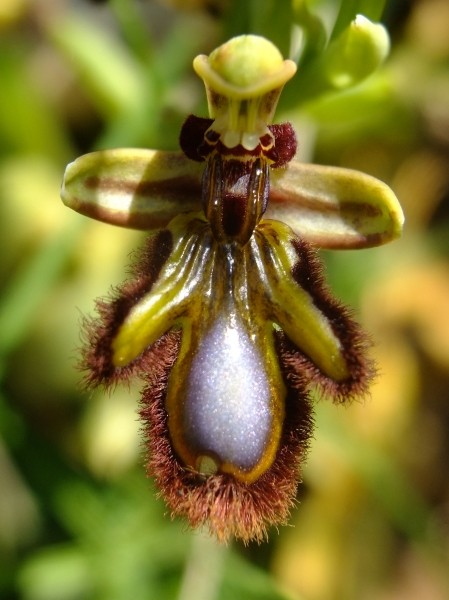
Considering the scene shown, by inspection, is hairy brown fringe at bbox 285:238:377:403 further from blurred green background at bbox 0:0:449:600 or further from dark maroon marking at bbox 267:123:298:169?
blurred green background at bbox 0:0:449:600

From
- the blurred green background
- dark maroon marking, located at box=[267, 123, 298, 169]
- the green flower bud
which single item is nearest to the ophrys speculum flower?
dark maroon marking, located at box=[267, 123, 298, 169]

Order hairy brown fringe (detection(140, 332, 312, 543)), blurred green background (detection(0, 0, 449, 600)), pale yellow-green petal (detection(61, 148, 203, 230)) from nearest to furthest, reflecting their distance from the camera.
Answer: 1. hairy brown fringe (detection(140, 332, 312, 543))
2. pale yellow-green petal (detection(61, 148, 203, 230))
3. blurred green background (detection(0, 0, 449, 600))

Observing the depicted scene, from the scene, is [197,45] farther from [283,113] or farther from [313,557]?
[313,557]

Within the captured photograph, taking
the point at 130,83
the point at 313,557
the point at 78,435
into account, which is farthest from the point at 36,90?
the point at 313,557

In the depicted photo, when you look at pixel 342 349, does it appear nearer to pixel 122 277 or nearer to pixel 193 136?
pixel 193 136

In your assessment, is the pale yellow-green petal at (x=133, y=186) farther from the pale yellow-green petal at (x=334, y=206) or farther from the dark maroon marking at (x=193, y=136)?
the pale yellow-green petal at (x=334, y=206)

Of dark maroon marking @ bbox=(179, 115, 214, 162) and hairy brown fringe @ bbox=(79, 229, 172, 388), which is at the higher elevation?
dark maroon marking @ bbox=(179, 115, 214, 162)

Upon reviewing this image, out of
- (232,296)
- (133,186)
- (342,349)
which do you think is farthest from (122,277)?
(342,349)
